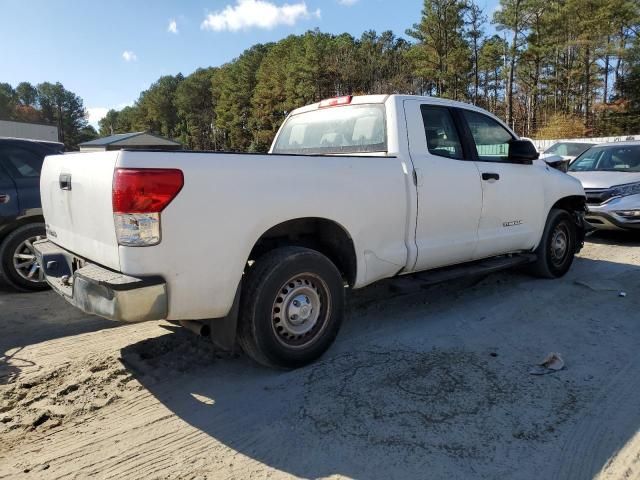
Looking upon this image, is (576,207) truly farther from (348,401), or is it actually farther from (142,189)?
(142,189)

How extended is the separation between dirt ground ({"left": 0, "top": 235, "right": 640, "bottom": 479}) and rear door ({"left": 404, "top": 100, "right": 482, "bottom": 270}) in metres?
0.45

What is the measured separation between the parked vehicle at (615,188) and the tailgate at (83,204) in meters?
7.73

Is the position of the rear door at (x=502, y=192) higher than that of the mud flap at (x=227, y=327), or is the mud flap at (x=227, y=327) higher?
the rear door at (x=502, y=192)

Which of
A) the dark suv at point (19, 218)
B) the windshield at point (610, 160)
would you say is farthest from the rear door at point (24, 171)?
the windshield at point (610, 160)

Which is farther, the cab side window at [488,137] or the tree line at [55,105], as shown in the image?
the tree line at [55,105]

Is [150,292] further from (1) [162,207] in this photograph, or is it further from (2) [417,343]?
(2) [417,343]

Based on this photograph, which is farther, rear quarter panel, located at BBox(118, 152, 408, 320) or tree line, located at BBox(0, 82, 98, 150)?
tree line, located at BBox(0, 82, 98, 150)

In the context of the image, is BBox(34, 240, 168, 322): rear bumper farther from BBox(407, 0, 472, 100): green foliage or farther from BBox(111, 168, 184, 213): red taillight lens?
BBox(407, 0, 472, 100): green foliage

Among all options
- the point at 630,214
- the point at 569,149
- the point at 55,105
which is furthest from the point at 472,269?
the point at 55,105

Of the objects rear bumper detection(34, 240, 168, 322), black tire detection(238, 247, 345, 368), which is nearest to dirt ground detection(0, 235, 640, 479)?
black tire detection(238, 247, 345, 368)

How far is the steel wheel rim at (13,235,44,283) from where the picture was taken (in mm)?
5801

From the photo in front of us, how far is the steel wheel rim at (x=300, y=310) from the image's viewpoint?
3.56 metres

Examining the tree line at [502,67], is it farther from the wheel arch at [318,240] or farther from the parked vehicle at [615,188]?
the wheel arch at [318,240]

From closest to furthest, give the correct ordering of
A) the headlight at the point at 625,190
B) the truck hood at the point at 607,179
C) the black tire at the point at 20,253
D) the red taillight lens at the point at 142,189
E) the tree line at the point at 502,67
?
1. the red taillight lens at the point at 142,189
2. the black tire at the point at 20,253
3. the headlight at the point at 625,190
4. the truck hood at the point at 607,179
5. the tree line at the point at 502,67
